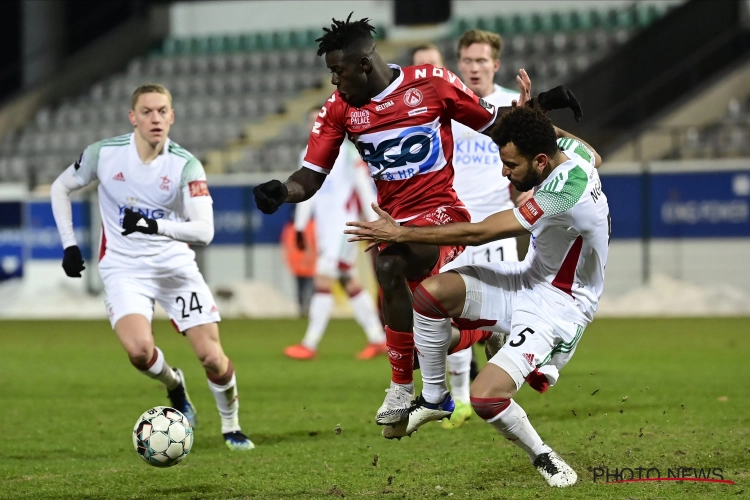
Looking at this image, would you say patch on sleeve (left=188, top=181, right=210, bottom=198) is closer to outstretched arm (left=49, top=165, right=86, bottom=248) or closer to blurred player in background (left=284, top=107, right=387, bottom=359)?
outstretched arm (left=49, top=165, right=86, bottom=248)

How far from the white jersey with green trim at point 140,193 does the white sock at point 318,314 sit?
4413mm

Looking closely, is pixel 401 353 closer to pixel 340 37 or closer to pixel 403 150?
pixel 403 150

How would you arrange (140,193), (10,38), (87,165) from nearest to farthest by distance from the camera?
(140,193) → (87,165) → (10,38)

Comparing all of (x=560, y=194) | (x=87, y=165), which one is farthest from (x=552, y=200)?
(x=87, y=165)

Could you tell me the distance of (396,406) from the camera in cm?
589

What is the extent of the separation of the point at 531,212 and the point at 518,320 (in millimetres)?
567

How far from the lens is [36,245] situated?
1869cm

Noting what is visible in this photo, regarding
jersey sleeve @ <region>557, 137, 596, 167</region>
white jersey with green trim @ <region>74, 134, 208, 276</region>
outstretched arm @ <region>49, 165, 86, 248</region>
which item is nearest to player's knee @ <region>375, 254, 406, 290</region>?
jersey sleeve @ <region>557, 137, 596, 167</region>

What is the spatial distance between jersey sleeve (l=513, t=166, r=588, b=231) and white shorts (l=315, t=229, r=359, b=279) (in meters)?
6.40

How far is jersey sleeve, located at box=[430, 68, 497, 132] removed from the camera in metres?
5.98

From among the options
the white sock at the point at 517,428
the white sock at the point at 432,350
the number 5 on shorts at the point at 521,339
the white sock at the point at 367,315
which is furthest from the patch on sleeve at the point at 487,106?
the white sock at the point at 367,315

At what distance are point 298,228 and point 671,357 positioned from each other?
13.3 feet

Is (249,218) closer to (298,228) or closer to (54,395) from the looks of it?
(298,228)

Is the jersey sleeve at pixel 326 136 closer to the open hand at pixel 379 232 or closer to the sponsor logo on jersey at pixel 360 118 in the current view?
the sponsor logo on jersey at pixel 360 118
